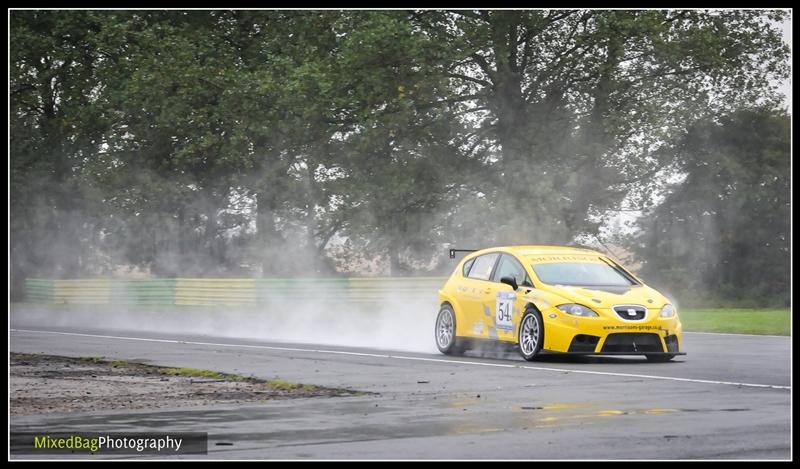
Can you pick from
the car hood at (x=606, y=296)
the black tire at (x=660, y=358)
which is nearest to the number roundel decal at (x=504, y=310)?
the car hood at (x=606, y=296)

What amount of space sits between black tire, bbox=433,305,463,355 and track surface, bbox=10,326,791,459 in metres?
0.48

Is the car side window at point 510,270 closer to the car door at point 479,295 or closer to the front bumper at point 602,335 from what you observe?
the car door at point 479,295

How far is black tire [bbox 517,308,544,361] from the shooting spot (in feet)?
58.0

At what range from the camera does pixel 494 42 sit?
136 ft

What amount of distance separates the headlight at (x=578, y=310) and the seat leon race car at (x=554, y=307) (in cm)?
1

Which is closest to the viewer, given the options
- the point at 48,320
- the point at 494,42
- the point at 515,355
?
the point at 515,355

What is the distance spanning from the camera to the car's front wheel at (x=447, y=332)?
19.5 m

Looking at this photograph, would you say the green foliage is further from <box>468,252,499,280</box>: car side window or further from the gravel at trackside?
the gravel at trackside

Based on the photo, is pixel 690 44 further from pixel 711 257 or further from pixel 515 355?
pixel 515 355

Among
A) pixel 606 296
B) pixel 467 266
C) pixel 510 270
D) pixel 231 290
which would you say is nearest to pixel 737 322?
pixel 467 266

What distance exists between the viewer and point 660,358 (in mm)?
18203

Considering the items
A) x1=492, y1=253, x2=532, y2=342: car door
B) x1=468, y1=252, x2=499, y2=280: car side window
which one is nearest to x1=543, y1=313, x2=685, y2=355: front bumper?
x1=492, y1=253, x2=532, y2=342: car door

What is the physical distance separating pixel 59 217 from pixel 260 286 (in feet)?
40.5
